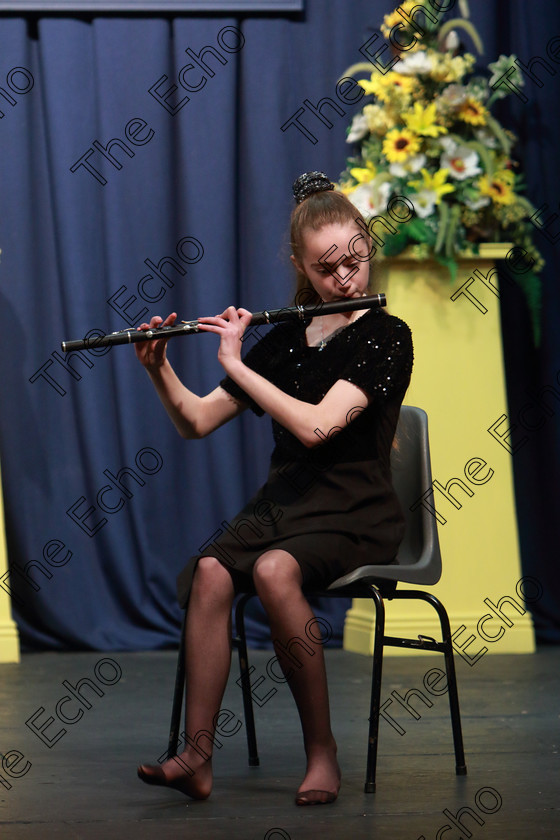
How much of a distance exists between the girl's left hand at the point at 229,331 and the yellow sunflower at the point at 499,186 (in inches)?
51.9

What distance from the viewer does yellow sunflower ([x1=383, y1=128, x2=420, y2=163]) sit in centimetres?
283

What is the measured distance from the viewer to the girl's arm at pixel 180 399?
6.01ft

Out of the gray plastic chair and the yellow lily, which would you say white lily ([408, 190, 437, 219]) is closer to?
the yellow lily

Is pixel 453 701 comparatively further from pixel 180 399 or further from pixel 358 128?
pixel 358 128

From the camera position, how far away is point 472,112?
2.88 metres

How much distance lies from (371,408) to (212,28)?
182 centimetres

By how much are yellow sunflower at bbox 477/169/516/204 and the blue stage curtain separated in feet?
0.96

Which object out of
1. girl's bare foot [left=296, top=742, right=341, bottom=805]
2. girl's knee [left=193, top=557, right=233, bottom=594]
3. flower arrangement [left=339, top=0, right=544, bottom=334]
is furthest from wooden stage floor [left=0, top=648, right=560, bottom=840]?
flower arrangement [left=339, top=0, right=544, bottom=334]

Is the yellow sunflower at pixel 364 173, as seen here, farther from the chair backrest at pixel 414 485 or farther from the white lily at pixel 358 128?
the chair backrest at pixel 414 485

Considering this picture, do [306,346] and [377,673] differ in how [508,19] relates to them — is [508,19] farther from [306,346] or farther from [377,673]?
[377,673]

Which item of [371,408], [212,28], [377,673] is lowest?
[377,673]

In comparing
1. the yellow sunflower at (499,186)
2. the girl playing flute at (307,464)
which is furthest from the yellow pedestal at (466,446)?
the girl playing flute at (307,464)

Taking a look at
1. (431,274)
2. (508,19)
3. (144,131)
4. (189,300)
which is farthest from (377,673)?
(508,19)

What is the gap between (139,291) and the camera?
124 inches
